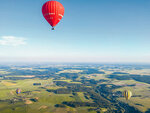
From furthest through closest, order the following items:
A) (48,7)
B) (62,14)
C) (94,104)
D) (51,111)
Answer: (94,104) < (51,111) < (62,14) < (48,7)

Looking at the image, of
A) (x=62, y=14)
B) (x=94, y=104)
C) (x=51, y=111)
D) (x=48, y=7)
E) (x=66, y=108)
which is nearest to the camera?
(x=48, y=7)

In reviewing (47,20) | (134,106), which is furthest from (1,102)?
(134,106)

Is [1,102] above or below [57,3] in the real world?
below

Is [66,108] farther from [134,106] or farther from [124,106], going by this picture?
[134,106]

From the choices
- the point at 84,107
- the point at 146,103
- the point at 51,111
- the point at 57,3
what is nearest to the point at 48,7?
the point at 57,3

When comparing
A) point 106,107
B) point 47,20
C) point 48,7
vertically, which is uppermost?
point 48,7

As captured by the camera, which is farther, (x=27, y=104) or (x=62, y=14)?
(x=27, y=104)
